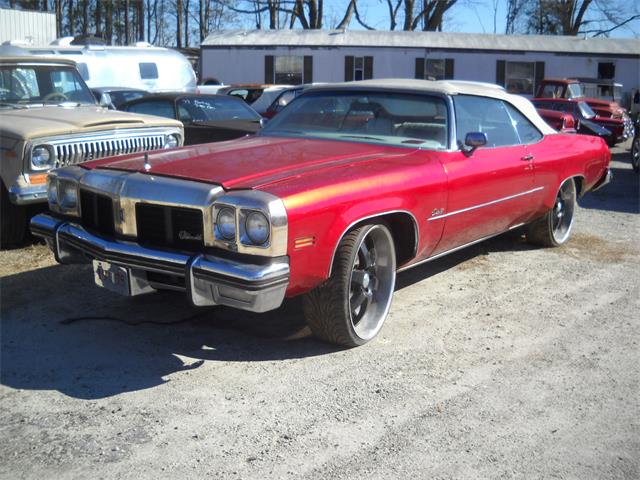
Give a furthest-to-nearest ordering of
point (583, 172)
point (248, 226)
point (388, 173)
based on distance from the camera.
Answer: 1. point (583, 172)
2. point (388, 173)
3. point (248, 226)

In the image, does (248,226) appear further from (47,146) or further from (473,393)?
(47,146)

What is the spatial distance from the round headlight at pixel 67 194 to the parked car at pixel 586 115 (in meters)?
13.2

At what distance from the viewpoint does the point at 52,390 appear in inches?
150

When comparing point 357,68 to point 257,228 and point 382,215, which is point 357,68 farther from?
point 257,228

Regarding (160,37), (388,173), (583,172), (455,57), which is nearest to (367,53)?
(455,57)

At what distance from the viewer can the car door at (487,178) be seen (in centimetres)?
505

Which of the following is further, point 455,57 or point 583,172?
point 455,57

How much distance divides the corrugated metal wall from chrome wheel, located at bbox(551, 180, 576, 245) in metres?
22.0

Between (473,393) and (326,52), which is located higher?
(326,52)

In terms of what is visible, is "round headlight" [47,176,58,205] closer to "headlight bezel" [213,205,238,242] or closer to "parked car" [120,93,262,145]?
"headlight bezel" [213,205,238,242]

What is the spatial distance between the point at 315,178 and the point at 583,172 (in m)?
3.87

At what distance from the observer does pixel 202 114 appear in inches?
391

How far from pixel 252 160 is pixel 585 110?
14.6m

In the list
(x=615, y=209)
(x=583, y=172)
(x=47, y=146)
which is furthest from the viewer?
(x=615, y=209)
